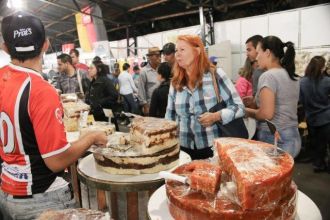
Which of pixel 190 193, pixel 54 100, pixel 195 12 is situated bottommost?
pixel 190 193

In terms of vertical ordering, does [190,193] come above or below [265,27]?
below

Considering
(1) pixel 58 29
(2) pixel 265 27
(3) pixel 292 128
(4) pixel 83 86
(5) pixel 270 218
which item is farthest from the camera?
(1) pixel 58 29

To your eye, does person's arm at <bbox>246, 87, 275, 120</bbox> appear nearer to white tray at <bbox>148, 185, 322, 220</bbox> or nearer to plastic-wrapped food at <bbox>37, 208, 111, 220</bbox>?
white tray at <bbox>148, 185, 322, 220</bbox>

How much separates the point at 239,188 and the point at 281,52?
5.81 feet

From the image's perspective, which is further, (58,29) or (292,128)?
(58,29)

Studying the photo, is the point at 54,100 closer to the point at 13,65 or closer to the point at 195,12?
the point at 13,65

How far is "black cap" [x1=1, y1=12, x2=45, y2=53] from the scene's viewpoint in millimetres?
1554

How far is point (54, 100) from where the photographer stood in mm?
1496

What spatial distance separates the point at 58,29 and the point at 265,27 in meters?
11.9

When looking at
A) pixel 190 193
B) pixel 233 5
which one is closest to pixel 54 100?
pixel 190 193

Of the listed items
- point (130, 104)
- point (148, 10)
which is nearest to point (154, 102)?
point (130, 104)

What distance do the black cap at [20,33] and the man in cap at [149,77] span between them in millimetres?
3107

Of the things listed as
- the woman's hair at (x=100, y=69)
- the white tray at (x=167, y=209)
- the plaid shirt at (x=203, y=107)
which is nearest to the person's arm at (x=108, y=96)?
the woman's hair at (x=100, y=69)

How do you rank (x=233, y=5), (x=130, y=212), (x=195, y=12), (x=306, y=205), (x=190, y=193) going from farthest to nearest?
(x=195, y=12), (x=233, y=5), (x=130, y=212), (x=306, y=205), (x=190, y=193)
